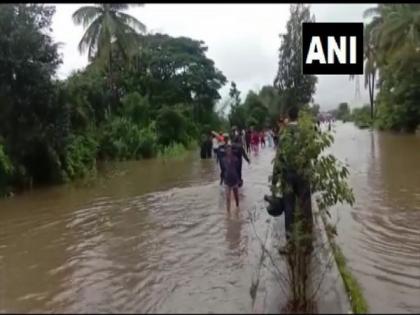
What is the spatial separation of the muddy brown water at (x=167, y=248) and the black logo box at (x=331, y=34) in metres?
2.50

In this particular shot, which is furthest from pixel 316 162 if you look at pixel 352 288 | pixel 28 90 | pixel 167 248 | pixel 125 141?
pixel 125 141

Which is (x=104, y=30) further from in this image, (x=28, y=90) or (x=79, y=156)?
(x=28, y=90)

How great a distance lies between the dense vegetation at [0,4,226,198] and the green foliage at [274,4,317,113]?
12449mm

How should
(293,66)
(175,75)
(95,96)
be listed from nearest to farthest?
(95,96), (175,75), (293,66)

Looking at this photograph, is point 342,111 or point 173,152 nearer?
point 173,152

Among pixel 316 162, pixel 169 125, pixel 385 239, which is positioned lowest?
pixel 385 239

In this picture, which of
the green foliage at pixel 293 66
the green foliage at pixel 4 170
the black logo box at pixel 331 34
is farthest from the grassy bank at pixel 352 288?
the green foliage at pixel 293 66

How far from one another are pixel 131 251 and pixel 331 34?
14.2 ft

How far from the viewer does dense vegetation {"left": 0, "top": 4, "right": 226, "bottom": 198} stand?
18.0 metres

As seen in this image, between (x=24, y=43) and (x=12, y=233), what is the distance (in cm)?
828

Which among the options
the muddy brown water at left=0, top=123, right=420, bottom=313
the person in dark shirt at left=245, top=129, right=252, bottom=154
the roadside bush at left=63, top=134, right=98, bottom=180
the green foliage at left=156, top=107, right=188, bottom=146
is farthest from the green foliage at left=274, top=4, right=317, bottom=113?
the muddy brown water at left=0, top=123, right=420, bottom=313

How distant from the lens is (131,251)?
8.85 meters

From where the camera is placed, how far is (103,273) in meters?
7.59

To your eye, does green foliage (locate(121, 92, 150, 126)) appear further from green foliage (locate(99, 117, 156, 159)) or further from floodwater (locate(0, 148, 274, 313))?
floodwater (locate(0, 148, 274, 313))
